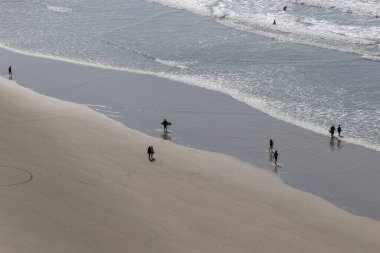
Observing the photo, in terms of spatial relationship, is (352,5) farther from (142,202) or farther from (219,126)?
(142,202)

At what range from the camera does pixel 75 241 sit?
15.5m

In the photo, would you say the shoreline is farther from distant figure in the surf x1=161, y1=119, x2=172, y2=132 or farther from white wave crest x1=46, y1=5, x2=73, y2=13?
white wave crest x1=46, y1=5, x2=73, y2=13

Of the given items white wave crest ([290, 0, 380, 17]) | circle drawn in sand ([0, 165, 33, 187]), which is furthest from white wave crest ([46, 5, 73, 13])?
circle drawn in sand ([0, 165, 33, 187])

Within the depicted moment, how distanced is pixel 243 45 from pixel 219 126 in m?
13.7

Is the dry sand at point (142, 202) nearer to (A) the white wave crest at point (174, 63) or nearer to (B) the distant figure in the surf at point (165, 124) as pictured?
(B) the distant figure in the surf at point (165, 124)

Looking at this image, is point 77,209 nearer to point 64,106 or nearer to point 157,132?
point 157,132

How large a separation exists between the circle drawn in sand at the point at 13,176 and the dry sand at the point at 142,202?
1.2 inches

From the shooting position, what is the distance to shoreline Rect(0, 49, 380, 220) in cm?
2139

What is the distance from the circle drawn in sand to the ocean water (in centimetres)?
1184

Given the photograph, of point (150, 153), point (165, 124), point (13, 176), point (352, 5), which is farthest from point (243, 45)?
point (13, 176)

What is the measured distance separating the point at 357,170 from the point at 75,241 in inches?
432

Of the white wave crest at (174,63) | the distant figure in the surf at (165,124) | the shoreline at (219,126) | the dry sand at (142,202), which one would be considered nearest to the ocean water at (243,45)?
the white wave crest at (174,63)

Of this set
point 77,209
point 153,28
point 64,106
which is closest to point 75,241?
point 77,209

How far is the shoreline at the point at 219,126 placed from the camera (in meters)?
21.4
